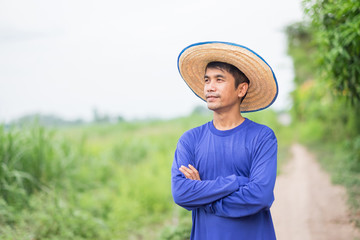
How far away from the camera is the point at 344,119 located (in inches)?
442

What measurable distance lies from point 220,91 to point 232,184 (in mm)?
565

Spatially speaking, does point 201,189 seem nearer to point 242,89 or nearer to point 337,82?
point 242,89

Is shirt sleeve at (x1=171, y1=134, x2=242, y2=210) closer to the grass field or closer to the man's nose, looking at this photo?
the man's nose

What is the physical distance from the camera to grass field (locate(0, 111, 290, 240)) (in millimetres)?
4914

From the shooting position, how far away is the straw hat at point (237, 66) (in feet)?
7.73

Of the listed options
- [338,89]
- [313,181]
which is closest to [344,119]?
[313,181]

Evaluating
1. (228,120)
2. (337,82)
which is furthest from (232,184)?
(337,82)

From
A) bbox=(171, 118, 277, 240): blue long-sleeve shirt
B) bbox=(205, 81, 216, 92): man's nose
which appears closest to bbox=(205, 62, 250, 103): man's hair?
bbox=(205, 81, 216, 92): man's nose

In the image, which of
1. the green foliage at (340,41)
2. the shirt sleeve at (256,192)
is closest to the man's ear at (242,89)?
the shirt sleeve at (256,192)

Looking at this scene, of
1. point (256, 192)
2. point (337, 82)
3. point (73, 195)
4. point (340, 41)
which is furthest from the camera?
point (73, 195)

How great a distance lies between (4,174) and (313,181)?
6.44 meters

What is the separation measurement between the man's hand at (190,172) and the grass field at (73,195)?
2371 mm

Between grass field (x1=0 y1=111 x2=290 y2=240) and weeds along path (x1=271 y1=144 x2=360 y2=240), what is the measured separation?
5.45 ft

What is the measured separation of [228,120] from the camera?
7.94 ft
